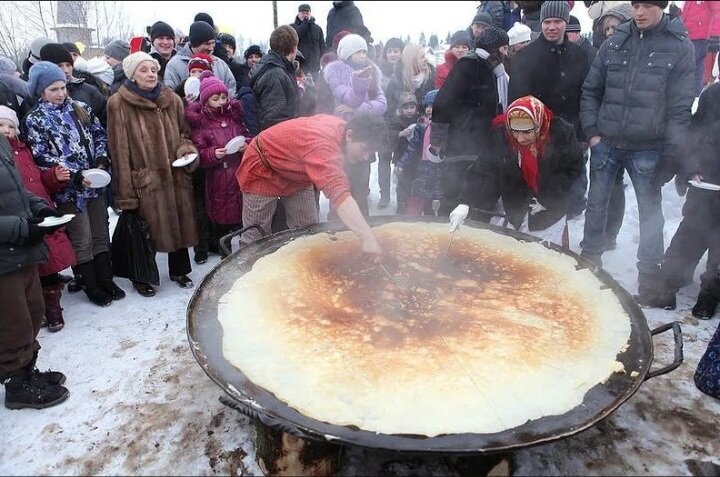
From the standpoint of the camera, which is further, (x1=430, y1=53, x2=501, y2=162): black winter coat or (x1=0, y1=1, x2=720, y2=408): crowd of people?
(x1=430, y1=53, x2=501, y2=162): black winter coat

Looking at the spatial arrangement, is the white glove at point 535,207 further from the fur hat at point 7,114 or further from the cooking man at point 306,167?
the fur hat at point 7,114

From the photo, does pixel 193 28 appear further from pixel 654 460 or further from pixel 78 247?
pixel 654 460

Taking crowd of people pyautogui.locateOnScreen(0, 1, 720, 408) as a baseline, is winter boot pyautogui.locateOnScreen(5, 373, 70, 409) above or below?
below

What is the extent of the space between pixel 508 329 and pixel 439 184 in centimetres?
318

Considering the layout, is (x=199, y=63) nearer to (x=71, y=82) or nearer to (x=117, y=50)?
(x=71, y=82)

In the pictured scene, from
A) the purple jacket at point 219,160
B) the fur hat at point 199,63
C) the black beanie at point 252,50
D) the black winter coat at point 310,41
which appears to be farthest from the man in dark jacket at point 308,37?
the purple jacket at point 219,160

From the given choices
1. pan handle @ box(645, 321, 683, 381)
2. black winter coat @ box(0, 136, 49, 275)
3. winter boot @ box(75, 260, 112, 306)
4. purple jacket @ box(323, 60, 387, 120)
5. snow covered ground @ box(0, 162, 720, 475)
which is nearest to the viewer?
pan handle @ box(645, 321, 683, 381)

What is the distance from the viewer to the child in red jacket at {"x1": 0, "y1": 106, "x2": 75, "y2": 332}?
3.17 metres

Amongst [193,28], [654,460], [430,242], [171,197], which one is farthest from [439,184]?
[654,460]

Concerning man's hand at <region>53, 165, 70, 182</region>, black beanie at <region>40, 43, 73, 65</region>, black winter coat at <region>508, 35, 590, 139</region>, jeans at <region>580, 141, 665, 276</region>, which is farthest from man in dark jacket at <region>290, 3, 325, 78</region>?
jeans at <region>580, 141, 665, 276</region>

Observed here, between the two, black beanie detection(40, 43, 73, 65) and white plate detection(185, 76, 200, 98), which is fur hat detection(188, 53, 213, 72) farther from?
black beanie detection(40, 43, 73, 65)

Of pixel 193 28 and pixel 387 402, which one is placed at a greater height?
pixel 193 28

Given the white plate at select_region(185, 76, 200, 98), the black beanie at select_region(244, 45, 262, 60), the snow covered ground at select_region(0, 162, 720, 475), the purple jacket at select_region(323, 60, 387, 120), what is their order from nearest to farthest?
the snow covered ground at select_region(0, 162, 720, 475), the white plate at select_region(185, 76, 200, 98), the purple jacket at select_region(323, 60, 387, 120), the black beanie at select_region(244, 45, 262, 60)

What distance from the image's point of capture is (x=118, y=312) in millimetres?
3854
